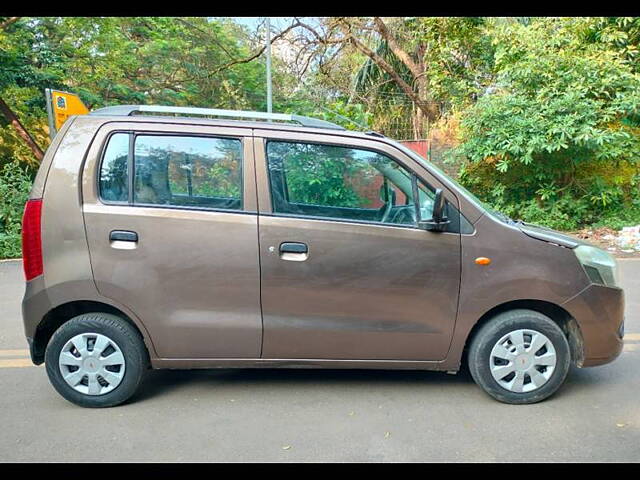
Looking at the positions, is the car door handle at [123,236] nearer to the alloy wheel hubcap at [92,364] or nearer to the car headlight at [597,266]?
the alloy wheel hubcap at [92,364]

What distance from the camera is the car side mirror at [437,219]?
301 centimetres

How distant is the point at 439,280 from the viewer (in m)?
3.12

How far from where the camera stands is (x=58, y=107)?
27.1 feet

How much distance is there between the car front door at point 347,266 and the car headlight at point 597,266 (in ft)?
2.85

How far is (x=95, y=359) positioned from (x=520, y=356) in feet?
9.37

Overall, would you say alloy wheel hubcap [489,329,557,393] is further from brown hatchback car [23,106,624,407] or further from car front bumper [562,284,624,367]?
car front bumper [562,284,624,367]

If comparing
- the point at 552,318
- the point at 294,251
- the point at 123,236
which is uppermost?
the point at 123,236

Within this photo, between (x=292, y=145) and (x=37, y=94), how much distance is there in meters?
10.5

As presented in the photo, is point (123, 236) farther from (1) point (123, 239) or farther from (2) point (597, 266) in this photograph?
(2) point (597, 266)

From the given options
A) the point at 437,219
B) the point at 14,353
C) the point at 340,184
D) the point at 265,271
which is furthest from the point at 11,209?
the point at 437,219

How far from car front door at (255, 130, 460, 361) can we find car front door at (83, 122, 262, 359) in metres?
0.13

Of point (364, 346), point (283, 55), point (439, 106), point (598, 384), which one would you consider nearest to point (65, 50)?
point (283, 55)

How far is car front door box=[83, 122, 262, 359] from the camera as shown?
3055 mm

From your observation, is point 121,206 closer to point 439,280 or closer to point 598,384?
point 439,280
